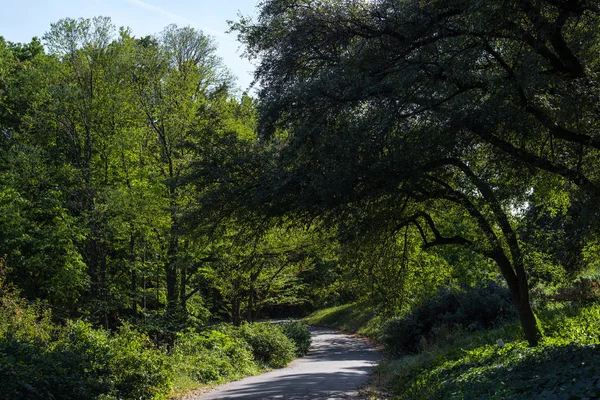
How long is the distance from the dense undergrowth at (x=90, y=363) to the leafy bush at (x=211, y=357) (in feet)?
0.13

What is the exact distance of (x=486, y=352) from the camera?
13.9 meters

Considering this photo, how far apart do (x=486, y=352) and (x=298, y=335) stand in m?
20.4

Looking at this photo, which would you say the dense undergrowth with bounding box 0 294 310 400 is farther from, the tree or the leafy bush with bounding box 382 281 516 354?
the leafy bush with bounding box 382 281 516 354

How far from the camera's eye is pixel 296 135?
11.1m

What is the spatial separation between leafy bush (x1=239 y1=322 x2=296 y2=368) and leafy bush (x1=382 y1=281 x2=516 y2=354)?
522 cm

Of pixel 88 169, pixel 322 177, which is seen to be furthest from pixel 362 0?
pixel 88 169

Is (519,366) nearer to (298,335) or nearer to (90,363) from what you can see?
(90,363)

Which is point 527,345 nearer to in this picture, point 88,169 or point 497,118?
point 497,118

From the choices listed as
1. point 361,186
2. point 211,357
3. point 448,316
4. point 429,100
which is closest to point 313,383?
point 211,357

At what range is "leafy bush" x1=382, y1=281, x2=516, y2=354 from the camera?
2132cm

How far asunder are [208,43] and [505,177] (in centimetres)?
2025

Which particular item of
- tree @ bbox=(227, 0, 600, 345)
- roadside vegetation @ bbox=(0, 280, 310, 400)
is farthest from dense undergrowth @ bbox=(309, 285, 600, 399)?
roadside vegetation @ bbox=(0, 280, 310, 400)

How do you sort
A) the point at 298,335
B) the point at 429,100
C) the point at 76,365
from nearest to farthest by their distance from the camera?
the point at 429,100
the point at 76,365
the point at 298,335

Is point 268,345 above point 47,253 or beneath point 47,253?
beneath
